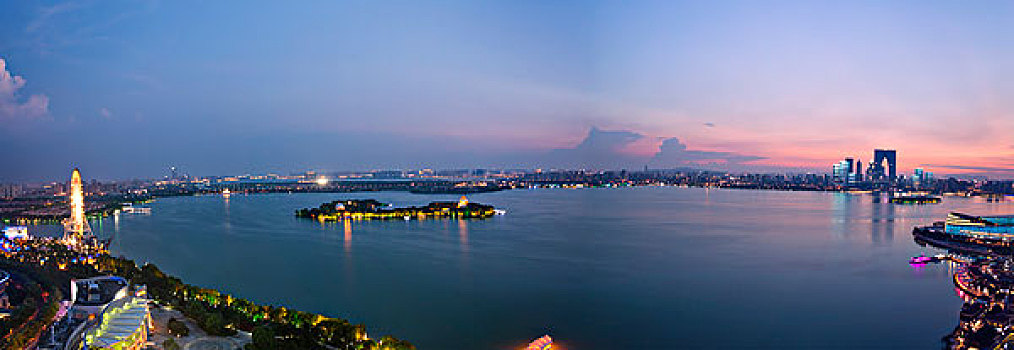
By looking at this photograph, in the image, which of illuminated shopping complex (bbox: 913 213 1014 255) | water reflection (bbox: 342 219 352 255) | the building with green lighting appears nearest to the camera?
the building with green lighting

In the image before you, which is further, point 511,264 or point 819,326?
point 511,264

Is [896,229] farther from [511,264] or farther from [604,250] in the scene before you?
[511,264]

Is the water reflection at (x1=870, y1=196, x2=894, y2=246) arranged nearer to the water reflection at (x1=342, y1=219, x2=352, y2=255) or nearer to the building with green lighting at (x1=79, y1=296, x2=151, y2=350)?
the water reflection at (x1=342, y1=219, x2=352, y2=255)

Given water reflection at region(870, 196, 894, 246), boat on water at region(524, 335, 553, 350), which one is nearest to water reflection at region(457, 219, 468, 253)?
boat on water at region(524, 335, 553, 350)

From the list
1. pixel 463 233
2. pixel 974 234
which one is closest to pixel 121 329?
pixel 463 233

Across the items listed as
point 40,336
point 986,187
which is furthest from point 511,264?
point 986,187

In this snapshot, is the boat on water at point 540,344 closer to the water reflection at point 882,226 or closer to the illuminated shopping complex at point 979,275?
the illuminated shopping complex at point 979,275

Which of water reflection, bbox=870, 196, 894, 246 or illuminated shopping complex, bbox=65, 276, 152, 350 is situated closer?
illuminated shopping complex, bbox=65, 276, 152, 350

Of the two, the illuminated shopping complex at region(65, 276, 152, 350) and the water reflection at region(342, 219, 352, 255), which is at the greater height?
the illuminated shopping complex at region(65, 276, 152, 350)

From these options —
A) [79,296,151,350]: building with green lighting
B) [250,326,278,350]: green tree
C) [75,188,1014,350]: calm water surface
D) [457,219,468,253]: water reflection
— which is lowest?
[75,188,1014,350]: calm water surface
